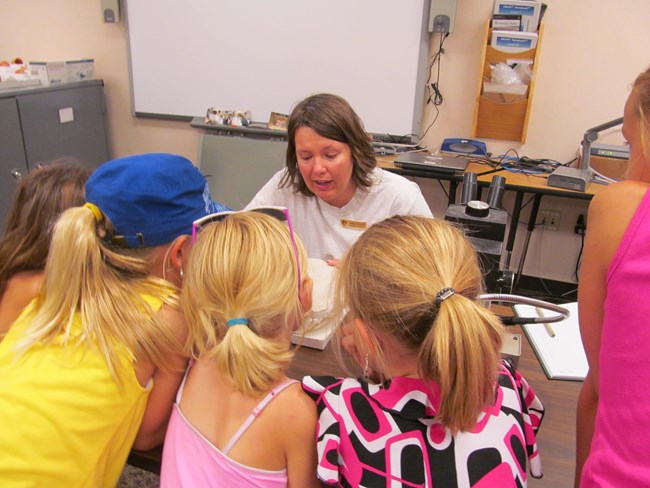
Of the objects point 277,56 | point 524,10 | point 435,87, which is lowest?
point 435,87

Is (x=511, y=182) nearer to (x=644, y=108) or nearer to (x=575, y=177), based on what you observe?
(x=575, y=177)

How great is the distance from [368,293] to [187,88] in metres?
2.97

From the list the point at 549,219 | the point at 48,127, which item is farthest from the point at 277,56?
the point at 549,219

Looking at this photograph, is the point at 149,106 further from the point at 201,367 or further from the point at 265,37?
the point at 201,367

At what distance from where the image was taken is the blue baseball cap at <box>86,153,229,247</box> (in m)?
0.94

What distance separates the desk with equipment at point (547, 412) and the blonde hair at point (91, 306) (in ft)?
0.71

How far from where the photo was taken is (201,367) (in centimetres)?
92

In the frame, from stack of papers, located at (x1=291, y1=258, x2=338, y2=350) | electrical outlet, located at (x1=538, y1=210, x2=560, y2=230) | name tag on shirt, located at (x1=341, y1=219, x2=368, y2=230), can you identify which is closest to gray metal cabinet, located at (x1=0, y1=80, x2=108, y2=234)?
name tag on shirt, located at (x1=341, y1=219, x2=368, y2=230)

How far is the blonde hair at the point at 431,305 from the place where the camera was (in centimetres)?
68

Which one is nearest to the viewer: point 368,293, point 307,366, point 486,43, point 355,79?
point 368,293

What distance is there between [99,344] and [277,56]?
2571 mm

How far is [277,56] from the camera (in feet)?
10.1

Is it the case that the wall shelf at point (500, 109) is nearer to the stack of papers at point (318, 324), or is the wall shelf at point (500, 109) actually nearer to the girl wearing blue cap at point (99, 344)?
the stack of papers at point (318, 324)

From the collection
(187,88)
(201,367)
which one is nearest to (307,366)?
(201,367)
